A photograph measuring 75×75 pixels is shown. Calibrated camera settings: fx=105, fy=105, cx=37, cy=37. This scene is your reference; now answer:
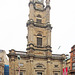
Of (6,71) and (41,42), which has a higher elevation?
(41,42)

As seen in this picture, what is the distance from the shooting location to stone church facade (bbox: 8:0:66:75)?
27.7m

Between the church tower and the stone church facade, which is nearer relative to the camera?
the stone church facade

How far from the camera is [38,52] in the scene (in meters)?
30.6

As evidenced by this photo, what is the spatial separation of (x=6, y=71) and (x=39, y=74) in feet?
101

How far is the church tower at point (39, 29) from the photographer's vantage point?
30.7 metres

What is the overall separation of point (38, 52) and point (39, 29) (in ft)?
23.4

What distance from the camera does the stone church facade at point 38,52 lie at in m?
27.7

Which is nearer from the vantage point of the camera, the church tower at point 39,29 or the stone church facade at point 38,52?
the stone church facade at point 38,52

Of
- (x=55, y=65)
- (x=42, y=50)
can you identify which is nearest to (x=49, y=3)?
(x=42, y=50)

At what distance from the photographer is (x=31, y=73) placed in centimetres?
2742

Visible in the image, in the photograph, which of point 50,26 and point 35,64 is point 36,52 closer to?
point 35,64

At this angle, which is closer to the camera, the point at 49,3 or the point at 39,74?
the point at 39,74

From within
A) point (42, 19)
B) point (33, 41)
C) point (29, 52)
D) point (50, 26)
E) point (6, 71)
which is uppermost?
point (42, 19)

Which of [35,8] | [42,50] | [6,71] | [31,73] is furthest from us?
[6,71]
